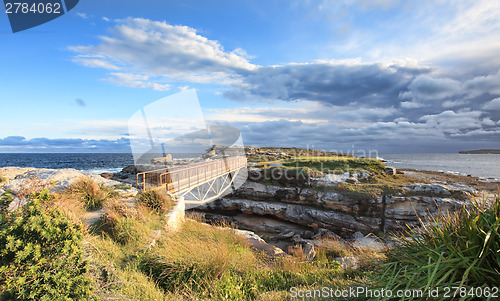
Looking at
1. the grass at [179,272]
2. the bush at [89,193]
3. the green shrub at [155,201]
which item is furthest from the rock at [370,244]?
the bush at [89,193]

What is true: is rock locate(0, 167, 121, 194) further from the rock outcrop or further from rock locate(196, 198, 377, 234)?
the rock outcrop

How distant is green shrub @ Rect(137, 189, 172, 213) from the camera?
8883mm

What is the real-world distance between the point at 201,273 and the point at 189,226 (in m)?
4.18

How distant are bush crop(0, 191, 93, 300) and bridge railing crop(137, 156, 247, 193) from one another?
22.1 ft

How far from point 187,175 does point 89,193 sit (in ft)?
20.8

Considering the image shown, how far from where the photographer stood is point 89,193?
28.6ft

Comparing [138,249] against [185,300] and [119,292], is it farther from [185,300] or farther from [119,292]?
[185,300]

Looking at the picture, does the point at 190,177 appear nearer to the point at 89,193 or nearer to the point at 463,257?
the point at 89,193

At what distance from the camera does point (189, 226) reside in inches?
341

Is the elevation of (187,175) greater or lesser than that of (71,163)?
greater

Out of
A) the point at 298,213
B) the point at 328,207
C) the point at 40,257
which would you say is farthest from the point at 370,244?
the point at 40,257

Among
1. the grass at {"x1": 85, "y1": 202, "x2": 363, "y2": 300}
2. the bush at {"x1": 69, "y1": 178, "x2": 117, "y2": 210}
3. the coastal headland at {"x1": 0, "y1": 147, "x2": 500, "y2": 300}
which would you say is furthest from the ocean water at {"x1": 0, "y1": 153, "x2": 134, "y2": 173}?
the grass at {"x1": 85, "y1": 202, "x2": 363, "y2": 300}

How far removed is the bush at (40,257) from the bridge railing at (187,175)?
6.73 metres

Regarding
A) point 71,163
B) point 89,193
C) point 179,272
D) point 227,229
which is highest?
point 89,193
